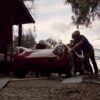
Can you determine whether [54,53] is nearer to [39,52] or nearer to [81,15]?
[39,52]

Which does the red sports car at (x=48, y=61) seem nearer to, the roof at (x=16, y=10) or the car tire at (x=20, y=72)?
the car tire at (x=20, y=72)

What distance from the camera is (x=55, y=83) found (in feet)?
41.6

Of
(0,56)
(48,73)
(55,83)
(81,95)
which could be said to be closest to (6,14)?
(0,56)

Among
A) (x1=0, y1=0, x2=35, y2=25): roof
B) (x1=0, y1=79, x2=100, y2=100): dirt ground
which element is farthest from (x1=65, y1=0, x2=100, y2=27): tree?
(x1=0, y1=79, x2=100, y2=100): dirt ground

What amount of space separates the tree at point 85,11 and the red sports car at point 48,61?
3965mm

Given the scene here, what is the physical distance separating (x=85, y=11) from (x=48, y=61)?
7050 millimetres

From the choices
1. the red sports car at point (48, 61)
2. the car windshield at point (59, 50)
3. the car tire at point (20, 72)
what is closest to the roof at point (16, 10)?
the car tire at point (20, 72)

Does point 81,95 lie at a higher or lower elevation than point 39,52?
lower

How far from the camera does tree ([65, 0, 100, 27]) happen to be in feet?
66.2

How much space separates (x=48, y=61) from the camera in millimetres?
15016

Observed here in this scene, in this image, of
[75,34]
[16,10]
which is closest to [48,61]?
[75,34]

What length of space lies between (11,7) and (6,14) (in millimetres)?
441

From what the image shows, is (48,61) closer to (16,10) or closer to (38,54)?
(38,54)

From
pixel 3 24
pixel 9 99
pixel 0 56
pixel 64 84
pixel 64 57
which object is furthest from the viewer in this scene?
pixel 3 24
